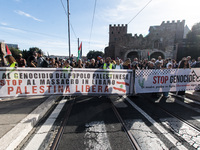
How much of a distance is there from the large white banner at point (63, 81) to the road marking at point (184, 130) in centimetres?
189

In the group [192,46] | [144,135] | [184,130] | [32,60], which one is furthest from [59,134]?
[192,46]

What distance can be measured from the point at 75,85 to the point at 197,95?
19.0 feet

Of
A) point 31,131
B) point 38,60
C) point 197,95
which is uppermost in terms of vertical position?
point 38,60

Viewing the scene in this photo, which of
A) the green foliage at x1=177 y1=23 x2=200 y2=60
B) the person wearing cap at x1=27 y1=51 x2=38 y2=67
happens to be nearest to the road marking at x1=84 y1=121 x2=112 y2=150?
the person wearing cap at x1=27 y1=51 x2=38 y2=67

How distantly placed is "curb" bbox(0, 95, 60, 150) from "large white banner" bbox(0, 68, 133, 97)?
101 cm

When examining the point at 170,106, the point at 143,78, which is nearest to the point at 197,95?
the point at 170,106

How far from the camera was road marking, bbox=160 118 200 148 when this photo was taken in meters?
2.54

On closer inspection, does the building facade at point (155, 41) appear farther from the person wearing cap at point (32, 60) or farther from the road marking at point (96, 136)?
the road marking at point (96, 136)

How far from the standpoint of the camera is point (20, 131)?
8.80 feet

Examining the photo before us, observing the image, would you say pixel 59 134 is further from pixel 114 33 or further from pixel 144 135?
pixel 114 33

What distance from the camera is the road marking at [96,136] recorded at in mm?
2379

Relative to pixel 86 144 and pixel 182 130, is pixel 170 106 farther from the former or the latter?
pixel 86 144

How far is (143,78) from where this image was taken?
500cm

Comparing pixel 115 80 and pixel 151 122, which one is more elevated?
pixel 115 80
